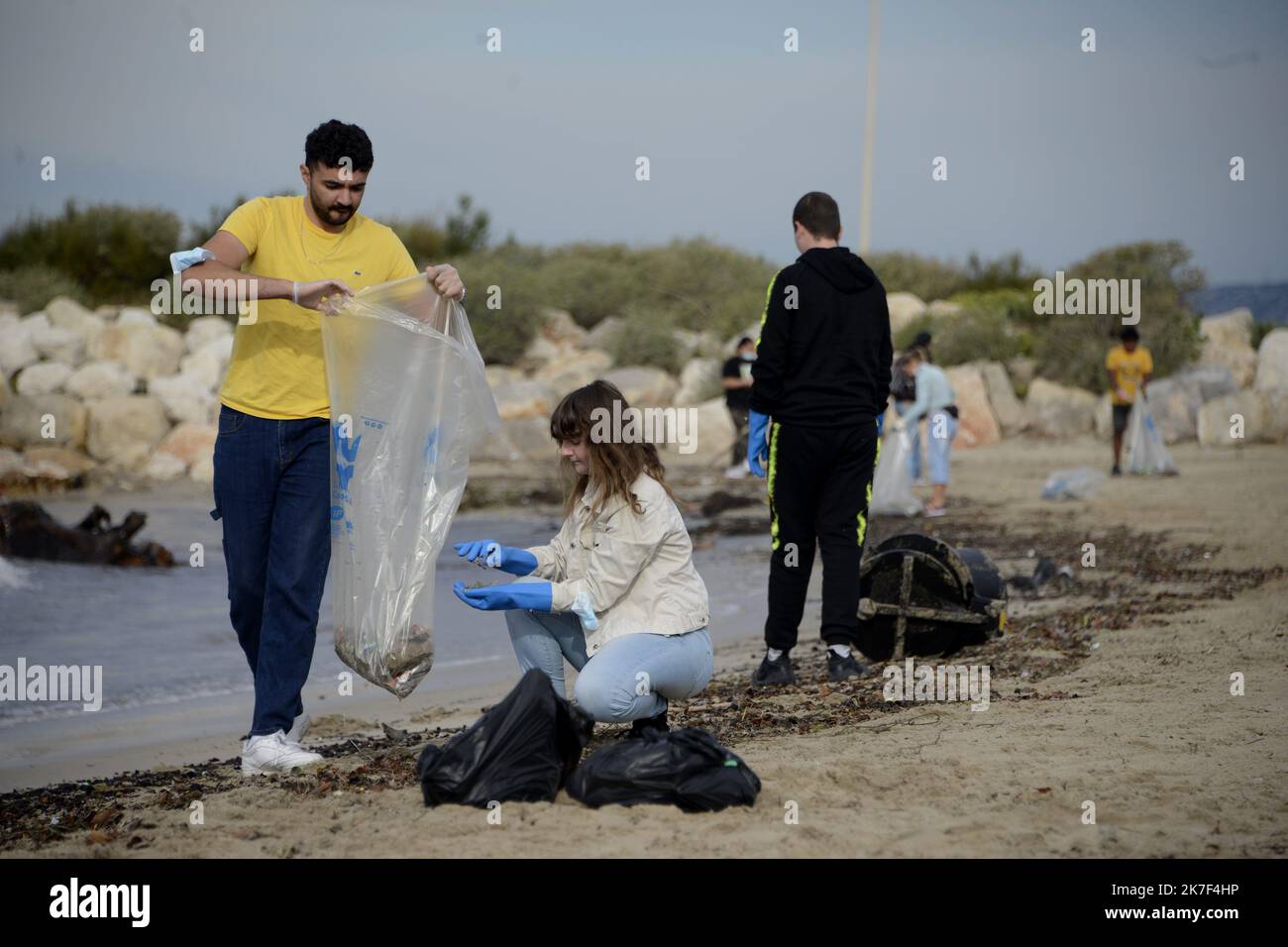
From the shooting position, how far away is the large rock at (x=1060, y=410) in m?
21.8

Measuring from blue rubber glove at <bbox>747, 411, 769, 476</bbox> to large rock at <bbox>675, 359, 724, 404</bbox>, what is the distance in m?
17.8

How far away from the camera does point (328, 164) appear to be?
4582mm

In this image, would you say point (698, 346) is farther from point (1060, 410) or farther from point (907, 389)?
point (907, 389)

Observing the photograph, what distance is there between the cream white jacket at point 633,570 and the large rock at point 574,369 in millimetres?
19903

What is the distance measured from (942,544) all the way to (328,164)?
337cm

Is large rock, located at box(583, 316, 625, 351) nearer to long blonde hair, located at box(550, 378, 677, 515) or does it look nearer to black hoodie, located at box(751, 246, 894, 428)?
black hoodie, located at box(751, 246, 894, 428)

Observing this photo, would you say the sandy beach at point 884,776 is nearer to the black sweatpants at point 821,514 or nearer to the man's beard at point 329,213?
the black sweatpants at point 821,514

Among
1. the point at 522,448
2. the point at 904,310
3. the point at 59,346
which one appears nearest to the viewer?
the point at 522,448

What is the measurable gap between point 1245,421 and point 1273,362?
3.97 metres

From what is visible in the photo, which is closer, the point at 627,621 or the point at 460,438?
the point at 627,621

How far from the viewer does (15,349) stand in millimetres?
23547

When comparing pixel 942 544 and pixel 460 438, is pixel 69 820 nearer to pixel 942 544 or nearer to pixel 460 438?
pixel 460 438

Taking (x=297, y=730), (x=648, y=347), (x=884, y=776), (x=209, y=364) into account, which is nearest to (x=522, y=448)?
(x=209, y=364)

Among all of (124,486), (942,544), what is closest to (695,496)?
(124,486)
